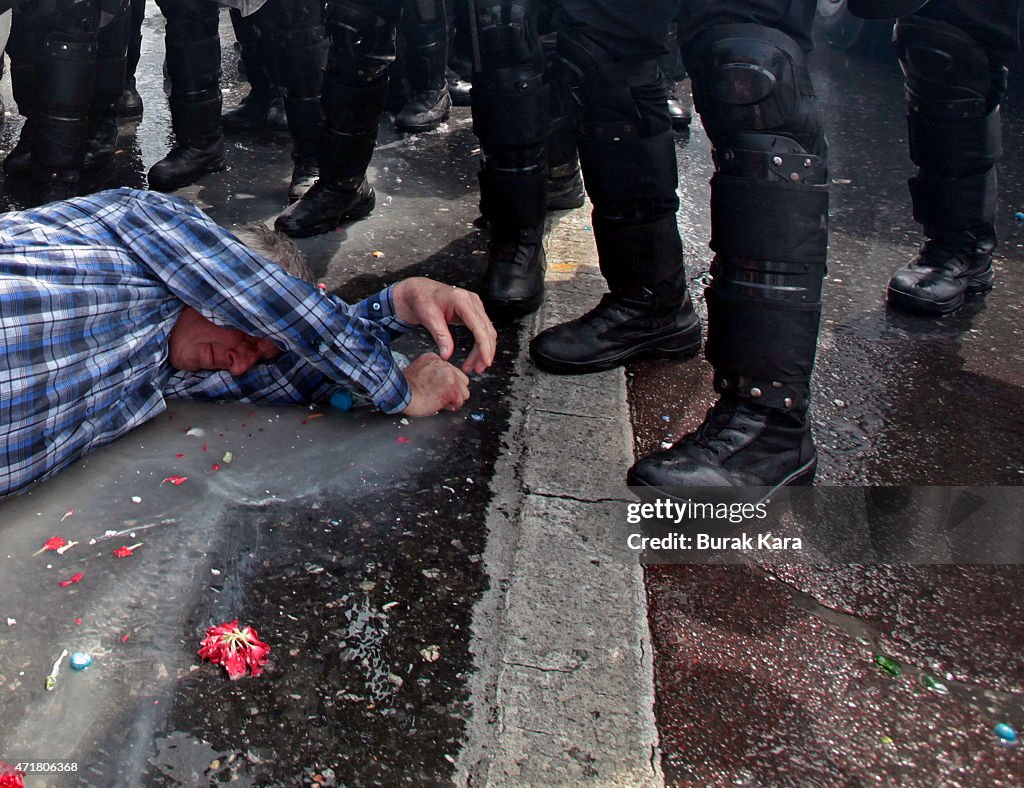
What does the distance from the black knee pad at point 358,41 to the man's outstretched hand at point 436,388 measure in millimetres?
1434

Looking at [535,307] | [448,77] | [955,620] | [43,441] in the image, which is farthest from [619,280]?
[448,77]

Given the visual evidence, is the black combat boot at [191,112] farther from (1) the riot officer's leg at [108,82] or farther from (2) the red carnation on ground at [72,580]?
(2) the red carnation on ground at [72,580]

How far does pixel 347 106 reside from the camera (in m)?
3.48

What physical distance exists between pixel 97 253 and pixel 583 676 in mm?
1202

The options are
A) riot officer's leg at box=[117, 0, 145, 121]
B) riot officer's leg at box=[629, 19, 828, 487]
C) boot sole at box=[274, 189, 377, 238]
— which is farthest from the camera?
riot officer's leg at box=[117, 0, 145, 121]

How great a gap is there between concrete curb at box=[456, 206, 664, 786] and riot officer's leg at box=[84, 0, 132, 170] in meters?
2.36

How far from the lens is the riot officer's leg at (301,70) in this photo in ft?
13.0

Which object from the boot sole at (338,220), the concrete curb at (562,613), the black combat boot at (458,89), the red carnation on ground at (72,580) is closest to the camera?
the concrete curb at (562,613)

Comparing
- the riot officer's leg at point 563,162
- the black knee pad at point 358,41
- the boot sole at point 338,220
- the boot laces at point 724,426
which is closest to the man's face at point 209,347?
the boot laces at point 724,426

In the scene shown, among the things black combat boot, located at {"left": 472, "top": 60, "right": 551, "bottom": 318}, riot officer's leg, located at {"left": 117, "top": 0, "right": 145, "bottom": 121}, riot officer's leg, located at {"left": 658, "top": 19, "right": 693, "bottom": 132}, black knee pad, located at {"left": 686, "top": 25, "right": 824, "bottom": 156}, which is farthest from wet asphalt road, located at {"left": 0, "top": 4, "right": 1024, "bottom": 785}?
riot officer's leg, located at {"left": 117, "top": 0, "right": 145, "bottom": 121}

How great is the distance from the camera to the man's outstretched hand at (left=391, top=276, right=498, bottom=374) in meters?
2.24

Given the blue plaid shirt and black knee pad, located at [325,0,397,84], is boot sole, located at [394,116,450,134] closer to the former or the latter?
black knee pad, located at [325,0,397,84]

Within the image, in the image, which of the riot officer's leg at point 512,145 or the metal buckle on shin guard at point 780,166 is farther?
the riot officer's leg at point 512,145

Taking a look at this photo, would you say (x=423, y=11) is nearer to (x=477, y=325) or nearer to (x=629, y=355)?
(x=629, y=355)
